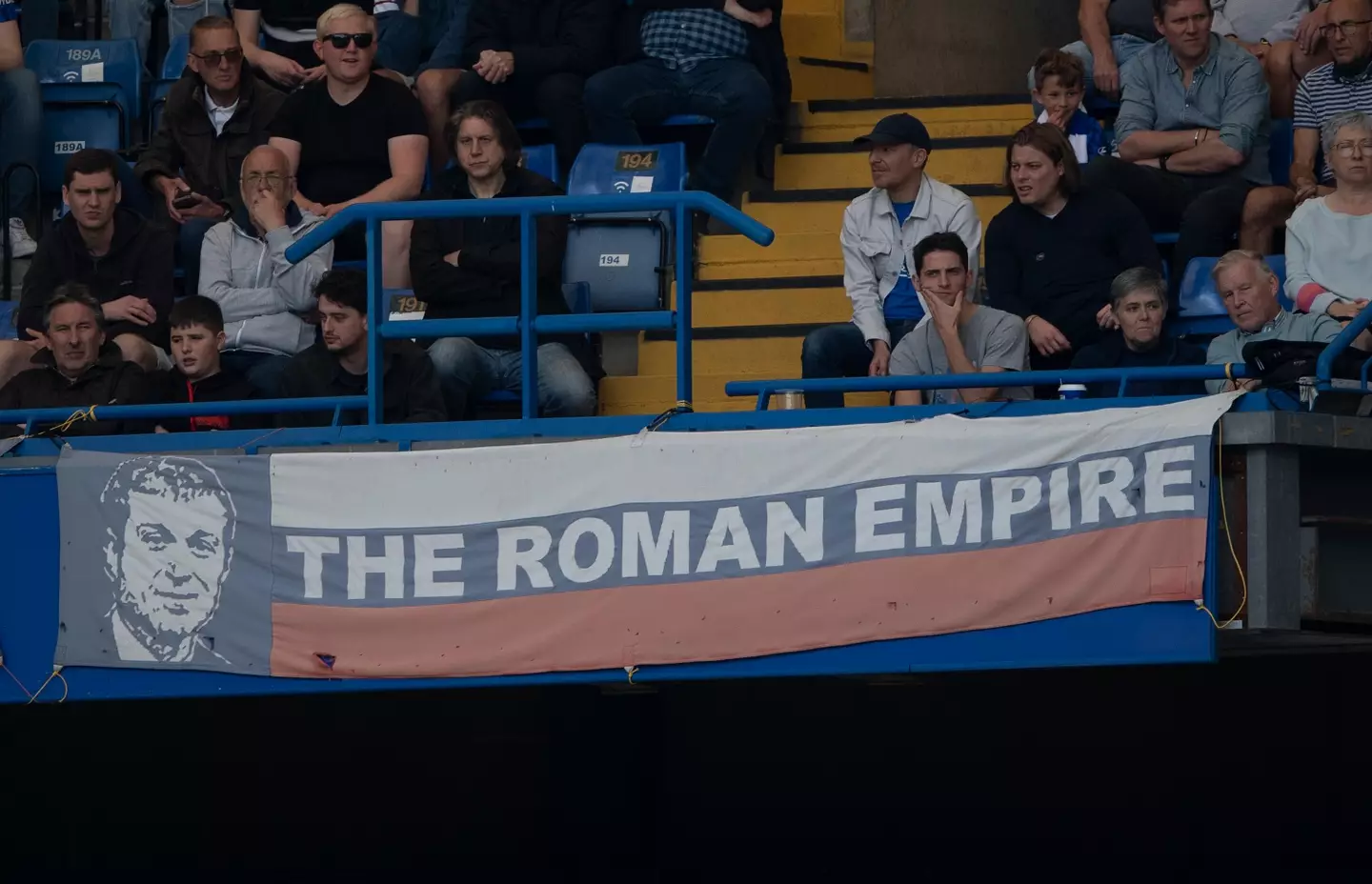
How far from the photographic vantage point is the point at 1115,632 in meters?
5.89

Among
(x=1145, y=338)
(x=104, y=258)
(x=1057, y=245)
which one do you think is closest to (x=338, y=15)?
(x=104, y=258)

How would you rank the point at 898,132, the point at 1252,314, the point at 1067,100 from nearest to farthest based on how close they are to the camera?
the point at 1252,314 → the point at 898,132 → the point at 1067,100

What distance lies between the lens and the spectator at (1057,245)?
25.9 feet

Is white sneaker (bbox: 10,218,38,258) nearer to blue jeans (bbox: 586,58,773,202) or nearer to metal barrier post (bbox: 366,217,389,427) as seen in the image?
blue jeans (bbox: 586,58,773,202)

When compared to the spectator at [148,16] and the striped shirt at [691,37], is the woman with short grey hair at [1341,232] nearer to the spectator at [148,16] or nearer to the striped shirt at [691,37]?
the striped shirt at [691,37]

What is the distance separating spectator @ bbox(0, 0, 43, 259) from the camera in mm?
10109

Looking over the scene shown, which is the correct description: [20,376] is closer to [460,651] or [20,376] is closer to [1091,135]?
[460,651]

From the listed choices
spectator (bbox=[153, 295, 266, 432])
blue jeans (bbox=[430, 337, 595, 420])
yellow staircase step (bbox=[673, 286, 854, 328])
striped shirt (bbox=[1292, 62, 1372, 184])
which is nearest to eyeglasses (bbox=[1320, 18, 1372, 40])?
striped shirt (bbox=[1292, 62, 1372, 184])

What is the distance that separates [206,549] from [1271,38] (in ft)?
19.5

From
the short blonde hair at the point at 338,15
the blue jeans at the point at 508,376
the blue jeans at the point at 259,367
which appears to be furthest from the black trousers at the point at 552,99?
the blue jeans at the point at 508,376

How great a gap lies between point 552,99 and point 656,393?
5.99ft

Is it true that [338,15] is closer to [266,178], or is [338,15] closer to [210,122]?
[210,122]

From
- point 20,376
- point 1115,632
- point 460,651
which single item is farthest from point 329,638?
point 1115,632

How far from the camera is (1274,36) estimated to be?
9844mm
